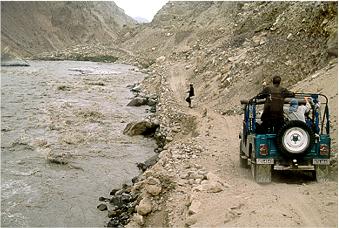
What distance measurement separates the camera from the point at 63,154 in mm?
15258

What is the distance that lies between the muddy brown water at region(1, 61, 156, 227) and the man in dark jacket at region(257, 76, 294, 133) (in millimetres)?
4069

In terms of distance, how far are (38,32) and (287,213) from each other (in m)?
99.7

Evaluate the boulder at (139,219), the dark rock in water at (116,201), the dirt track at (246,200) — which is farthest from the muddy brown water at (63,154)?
the dirt track at (246,200)

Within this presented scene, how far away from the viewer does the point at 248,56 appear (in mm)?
21828

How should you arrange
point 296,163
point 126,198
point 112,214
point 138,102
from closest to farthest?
1. point 296,163
2. point 112,214
3. point 126,198
4. point 138,102

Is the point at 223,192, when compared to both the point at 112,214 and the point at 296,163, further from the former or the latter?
the point at 112,214

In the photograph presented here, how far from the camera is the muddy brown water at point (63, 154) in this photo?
1052 centimetres

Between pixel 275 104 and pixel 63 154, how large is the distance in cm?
889

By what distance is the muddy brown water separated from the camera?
1052cm

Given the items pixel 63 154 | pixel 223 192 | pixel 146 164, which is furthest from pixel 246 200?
pixel 63 154

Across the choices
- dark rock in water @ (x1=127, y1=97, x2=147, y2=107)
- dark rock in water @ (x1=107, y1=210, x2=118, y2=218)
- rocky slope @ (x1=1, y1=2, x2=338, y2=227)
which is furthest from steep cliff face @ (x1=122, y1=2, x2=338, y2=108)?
dark rock in water @ (x1=107, y1=210, x2=118, y2=218)

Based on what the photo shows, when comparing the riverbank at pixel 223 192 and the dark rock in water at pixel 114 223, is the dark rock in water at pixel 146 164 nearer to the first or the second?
the riverbank at pixel 223 192

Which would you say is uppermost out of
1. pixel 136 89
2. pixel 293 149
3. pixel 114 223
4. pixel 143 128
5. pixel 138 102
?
pixel 136 89

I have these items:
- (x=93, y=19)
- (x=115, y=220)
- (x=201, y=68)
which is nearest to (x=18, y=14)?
(x=93, y=19)
